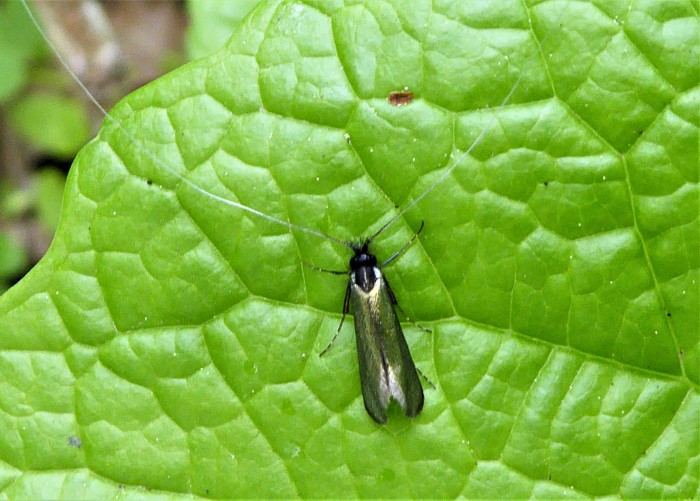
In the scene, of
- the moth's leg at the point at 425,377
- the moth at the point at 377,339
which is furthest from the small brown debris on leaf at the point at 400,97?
the moth's leg at the point at 425,377

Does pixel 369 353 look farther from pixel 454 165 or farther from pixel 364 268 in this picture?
pixel 454 165

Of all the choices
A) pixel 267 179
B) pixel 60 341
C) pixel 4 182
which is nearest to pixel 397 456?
pixel 267 179

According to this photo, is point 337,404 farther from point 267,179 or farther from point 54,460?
point 54,460

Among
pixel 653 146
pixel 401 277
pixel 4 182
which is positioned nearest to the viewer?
pixel 653 146

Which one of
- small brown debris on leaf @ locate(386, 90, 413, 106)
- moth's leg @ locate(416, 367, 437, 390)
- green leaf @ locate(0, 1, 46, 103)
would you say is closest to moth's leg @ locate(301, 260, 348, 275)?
moth's leg @ locate(416, 367, 437, 390)

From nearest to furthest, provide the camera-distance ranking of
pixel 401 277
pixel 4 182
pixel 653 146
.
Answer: pixel 653 146 → pixel 401 277 → pixel 4 182

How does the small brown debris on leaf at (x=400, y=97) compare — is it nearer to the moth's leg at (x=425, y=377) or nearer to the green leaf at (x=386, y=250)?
the green leaf at (x=386, y=250)

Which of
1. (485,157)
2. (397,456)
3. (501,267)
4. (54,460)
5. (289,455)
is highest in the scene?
(485,157)

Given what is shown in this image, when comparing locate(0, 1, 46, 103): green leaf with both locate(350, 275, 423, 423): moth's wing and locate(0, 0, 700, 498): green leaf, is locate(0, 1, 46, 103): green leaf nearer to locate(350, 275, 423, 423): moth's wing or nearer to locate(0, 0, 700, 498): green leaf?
locate(0, 0, 700, 498): green leaf
